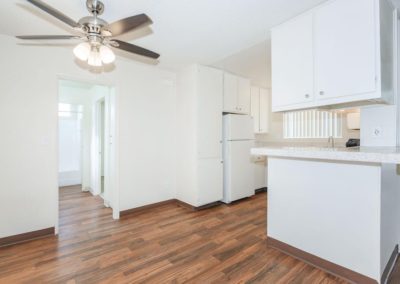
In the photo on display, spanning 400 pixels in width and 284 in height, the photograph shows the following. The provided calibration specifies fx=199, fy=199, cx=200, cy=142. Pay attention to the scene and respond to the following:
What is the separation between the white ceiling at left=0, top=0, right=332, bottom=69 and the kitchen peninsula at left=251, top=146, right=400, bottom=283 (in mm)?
1346

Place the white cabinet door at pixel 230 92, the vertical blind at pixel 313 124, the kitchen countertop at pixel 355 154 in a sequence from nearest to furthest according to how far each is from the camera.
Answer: the kitchen countertop at pixel 355 154 < the vertical blind at pixel 313 124 < the white cabinet door at pixel 230 92

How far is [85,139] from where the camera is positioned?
4.84 metres

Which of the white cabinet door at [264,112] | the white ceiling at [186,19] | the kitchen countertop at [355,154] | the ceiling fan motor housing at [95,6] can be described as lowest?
the kitchen countertop at [355,154]

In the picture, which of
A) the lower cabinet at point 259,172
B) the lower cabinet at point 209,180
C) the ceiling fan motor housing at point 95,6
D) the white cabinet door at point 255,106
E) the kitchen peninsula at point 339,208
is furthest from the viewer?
the white cabinet door at point 255,106

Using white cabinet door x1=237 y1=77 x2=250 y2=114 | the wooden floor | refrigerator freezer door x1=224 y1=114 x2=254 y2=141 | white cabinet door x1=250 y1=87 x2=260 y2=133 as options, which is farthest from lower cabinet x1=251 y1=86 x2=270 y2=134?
the wooden floor

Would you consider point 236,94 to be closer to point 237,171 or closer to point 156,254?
point 237,171

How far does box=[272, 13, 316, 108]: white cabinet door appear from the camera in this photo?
1882 millimetres

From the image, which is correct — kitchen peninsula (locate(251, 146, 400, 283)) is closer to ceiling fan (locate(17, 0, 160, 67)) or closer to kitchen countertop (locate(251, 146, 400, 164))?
kitchen countertop (locate(251, 146, 400, 164))

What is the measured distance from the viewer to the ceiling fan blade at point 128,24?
144 cm

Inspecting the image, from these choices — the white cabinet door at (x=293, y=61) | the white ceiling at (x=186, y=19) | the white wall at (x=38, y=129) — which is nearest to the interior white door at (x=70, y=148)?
the white wall at (x=38, y=129)

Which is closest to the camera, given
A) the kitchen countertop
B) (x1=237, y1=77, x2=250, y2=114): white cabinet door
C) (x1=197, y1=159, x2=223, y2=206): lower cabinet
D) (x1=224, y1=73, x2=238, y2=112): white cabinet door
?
the kitchen countertop

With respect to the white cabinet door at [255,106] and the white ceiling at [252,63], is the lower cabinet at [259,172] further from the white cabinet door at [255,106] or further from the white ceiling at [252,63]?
the white ceiling at [252,63]

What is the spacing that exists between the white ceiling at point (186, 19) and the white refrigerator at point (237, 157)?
143cm

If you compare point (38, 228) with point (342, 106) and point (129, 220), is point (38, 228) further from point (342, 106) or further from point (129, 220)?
point (342, 106)
